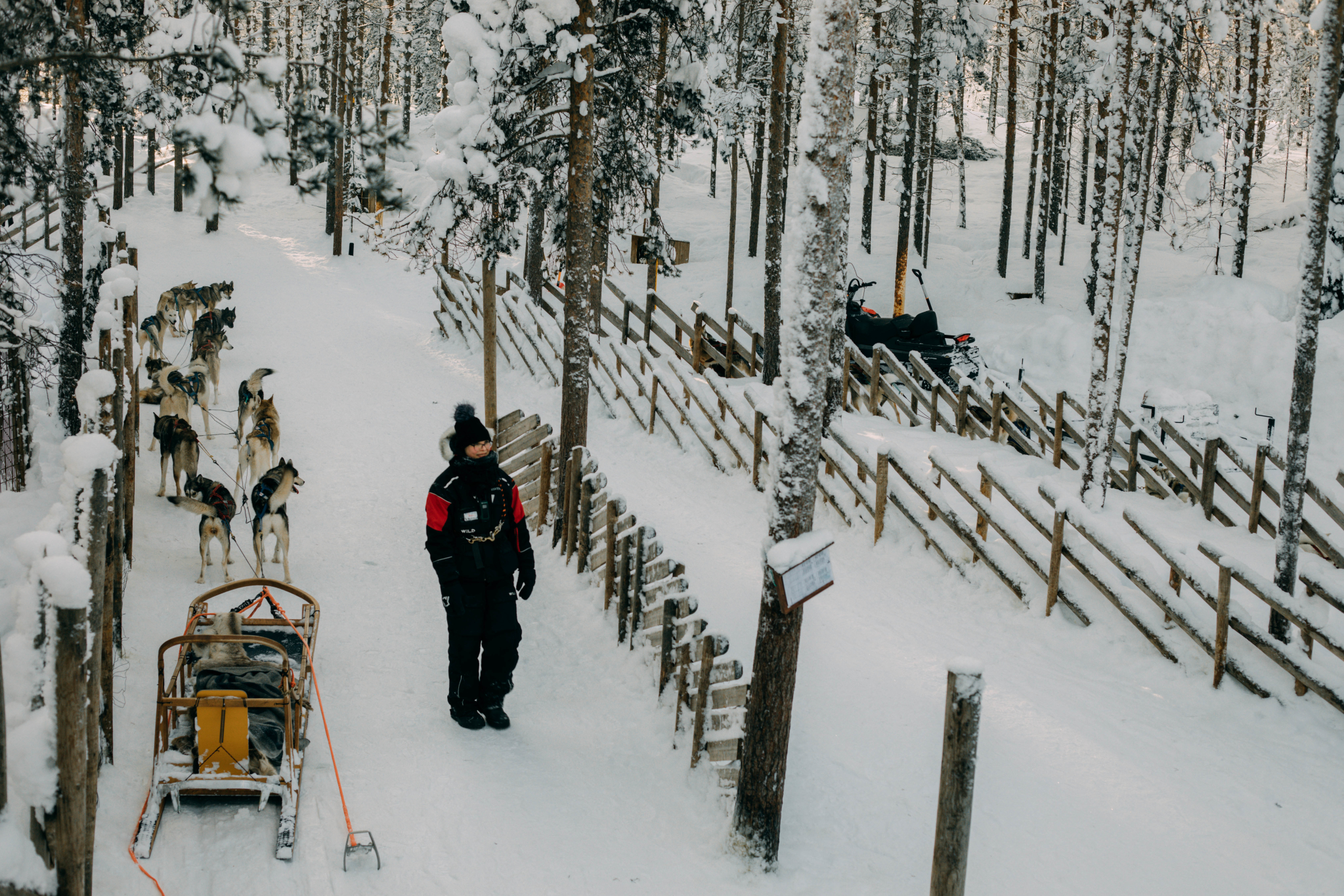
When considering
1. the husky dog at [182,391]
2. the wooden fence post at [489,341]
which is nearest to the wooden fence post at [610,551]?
the wooden fence post at [489,341]

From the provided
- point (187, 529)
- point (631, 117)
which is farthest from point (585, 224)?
point (187, 529)

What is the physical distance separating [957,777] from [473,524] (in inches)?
122

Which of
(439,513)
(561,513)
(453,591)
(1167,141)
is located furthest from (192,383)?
(1167,141)

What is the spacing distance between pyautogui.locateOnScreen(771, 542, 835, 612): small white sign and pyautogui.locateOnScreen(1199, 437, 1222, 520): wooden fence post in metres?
7.14

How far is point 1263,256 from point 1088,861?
2792cm

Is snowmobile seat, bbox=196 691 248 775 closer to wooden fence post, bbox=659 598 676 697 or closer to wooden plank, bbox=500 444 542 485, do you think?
wooden fence post, bbox=659 598 676 697

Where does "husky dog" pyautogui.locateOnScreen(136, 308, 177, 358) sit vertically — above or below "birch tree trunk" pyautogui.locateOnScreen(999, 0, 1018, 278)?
below

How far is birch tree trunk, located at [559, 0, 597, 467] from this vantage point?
356 inches

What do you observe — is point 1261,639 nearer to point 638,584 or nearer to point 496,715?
point 638,584

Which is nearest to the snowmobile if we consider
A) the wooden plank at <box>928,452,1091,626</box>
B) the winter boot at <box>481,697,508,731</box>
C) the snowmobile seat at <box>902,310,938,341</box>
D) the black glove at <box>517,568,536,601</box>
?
the snowmobile seat at <box>902,310,938,341</box>

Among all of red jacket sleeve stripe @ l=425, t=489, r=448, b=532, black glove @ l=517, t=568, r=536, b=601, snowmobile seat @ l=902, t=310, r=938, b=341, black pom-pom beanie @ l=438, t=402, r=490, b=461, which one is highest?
black pom-pom beanie @ l=438, t=402, r=490, b=461

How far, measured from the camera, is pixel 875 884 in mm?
4805

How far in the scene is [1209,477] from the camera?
1024 centimetres

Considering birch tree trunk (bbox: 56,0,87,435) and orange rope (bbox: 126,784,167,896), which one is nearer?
orange rope (bbox: 126,784,167,896)
